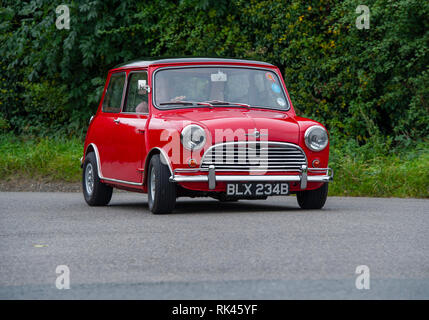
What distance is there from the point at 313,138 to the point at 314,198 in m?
0.84

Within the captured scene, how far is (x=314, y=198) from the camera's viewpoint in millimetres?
10898

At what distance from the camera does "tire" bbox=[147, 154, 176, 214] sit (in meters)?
9.98

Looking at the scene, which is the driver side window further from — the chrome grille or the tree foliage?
the tree foliage

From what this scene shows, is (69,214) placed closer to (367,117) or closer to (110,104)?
(110,104)

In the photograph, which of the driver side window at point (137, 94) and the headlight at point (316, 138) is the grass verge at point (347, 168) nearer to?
the headlight at point (316, 138)

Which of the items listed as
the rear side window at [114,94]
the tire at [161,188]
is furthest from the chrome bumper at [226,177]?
the rear side window at [114,94]

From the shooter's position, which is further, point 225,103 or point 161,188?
point 225,103

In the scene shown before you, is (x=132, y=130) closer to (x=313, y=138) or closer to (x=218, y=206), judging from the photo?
(x=218, y=206)

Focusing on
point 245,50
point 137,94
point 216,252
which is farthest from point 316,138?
point 245,50

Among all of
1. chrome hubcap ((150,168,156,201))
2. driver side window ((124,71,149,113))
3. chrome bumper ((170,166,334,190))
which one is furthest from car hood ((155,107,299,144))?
chrome hubcap ((150,168,156,201))

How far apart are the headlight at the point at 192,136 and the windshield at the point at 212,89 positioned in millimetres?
1056

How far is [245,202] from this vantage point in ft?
43.2

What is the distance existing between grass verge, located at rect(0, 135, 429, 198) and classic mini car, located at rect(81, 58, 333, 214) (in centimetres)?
333

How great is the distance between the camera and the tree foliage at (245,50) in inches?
666
